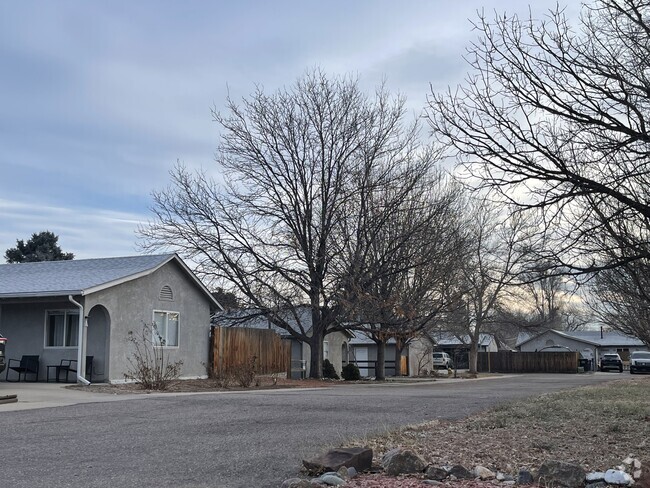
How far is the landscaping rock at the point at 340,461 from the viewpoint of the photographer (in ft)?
23.2

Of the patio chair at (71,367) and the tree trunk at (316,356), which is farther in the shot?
the tree trunk at (316,356)

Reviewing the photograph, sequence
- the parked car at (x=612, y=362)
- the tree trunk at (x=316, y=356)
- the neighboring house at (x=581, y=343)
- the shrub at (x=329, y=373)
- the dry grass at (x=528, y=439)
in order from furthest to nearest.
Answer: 1. the neighboring house at (x=581, y=343)
2. the parked car at (x=612, y=362)
3. the shrub at (x=329, y=373)
4. the tree trunk at (x=316, y=356)
5. the dry grass at (x=528, y=439)

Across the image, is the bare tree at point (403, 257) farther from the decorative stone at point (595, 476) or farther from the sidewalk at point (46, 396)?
the decorative stone at point (595, 476)

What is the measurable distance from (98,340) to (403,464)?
18.4 metres

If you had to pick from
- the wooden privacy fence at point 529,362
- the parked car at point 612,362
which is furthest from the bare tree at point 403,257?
the parked car at point 612,362

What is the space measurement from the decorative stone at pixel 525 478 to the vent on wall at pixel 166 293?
66.6 feet

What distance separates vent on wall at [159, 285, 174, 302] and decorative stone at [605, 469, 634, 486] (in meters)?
20.8

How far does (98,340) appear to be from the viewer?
2355cm

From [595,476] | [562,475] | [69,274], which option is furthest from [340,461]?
[69,274]

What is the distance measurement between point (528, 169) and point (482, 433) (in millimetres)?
3688

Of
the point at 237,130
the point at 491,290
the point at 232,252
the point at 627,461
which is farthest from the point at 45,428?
the point at 491,290

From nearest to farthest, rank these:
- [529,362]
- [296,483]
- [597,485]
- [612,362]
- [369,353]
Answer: [296,483]
[597,485]
[369,353]
[612,362]
[529,362]

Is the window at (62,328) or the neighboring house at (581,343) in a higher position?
the window at (62,328)

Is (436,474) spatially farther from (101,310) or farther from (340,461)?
(101,310)
